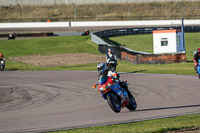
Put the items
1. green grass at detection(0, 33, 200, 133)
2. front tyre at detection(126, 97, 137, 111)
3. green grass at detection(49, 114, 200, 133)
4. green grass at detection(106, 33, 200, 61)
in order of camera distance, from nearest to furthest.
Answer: green grass at detection(49, 114, 200, 133), front tyre at detection(126, 97, 137, 111), green grass at detection(0, 33, 200, 133), green grass at detection(106, 33, 200, 61)

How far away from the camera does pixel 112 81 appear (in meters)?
9.61

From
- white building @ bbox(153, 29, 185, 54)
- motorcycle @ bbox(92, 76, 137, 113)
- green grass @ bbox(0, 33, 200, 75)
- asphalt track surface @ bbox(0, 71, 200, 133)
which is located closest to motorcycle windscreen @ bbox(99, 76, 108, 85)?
motorcycle @ bbox(92, 76, 137, 113)

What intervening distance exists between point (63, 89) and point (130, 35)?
1389 inches

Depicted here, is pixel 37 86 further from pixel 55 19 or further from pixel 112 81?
pixel 55 19

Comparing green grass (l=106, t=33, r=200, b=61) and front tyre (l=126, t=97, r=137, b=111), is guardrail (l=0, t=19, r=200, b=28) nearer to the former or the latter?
green grass (l=106, t=33, r=200, b=61)

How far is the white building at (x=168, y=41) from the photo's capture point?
34.8 meters

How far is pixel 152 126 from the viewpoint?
812 cm

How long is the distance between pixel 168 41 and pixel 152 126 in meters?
27.6

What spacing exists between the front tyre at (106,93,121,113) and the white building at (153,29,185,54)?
25539mm

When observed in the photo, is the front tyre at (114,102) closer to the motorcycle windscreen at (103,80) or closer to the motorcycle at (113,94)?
the motorcycle at (113,94)

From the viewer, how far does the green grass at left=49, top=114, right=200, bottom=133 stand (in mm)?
7711

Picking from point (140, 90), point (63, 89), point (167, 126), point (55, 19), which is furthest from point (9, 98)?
point (55, 19)

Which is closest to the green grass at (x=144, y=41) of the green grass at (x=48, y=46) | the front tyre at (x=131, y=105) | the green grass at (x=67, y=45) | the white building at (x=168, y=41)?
the green grass at (x=67, y=45)

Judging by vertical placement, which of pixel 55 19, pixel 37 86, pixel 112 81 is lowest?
pixel 37 86
